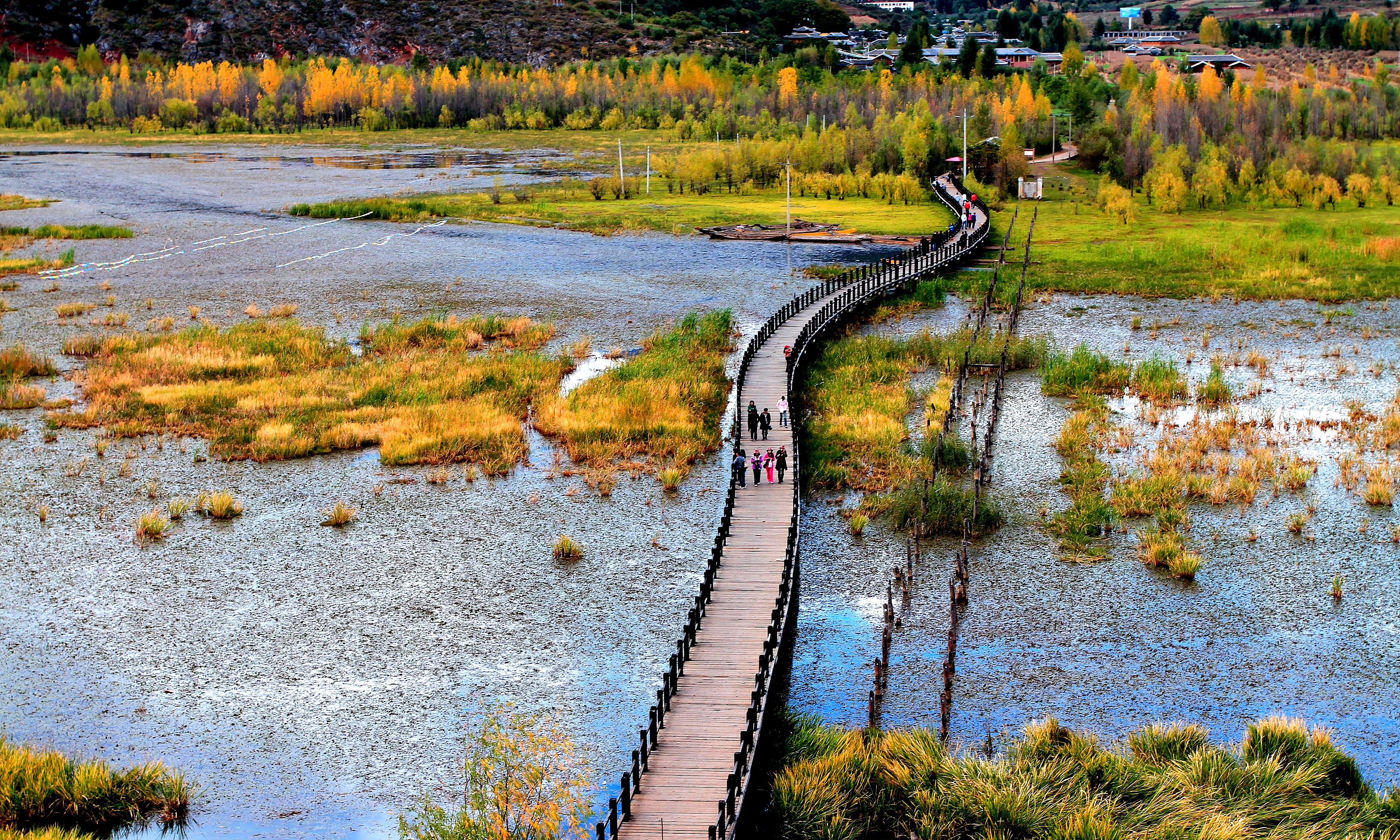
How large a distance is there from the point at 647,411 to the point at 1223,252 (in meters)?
45.0

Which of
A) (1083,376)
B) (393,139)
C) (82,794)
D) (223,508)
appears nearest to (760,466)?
(223,508)

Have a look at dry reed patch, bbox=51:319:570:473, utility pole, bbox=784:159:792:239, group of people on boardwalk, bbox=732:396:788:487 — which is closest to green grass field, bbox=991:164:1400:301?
utility pole, bbox=784:159:792:239

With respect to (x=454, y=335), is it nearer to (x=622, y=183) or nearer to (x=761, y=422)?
(x=761, y=422)

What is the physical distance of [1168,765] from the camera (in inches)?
936

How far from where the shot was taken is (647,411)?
46.0 metres

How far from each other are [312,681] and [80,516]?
43.4ft

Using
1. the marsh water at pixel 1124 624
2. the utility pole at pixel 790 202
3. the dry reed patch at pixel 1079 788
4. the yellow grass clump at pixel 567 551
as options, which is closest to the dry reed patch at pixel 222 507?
the yellow grass clump at pixel 567 551

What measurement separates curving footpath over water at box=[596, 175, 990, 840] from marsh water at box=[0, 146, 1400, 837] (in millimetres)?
1360

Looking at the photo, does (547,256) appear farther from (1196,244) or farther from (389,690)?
(389,690)

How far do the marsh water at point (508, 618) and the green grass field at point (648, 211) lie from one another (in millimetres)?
45596

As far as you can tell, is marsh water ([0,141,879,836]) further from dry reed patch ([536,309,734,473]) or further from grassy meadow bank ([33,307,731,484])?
dry reed patch ([536,309,734,473])

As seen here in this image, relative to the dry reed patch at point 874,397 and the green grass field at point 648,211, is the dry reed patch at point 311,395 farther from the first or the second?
the green grass field at point 648,211

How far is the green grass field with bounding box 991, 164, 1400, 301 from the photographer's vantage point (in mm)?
68625

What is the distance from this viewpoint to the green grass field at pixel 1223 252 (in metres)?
68.6
